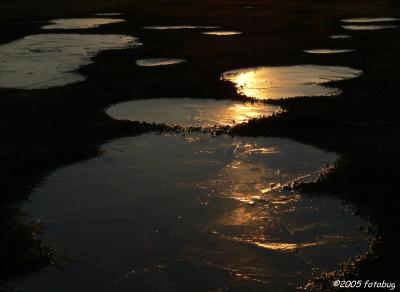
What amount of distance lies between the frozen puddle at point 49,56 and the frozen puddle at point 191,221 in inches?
259

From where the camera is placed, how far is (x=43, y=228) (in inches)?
263

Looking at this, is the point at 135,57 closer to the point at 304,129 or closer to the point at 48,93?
the point at 48,93

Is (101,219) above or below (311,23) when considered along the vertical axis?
below

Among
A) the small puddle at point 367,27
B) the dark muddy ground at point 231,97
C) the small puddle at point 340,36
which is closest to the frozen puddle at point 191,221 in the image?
the dark muddy ground at point 231,97

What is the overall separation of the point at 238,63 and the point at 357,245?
1139 centimetres

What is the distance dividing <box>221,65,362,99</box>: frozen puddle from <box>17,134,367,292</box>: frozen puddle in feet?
12.1

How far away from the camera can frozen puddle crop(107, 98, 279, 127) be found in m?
10.8

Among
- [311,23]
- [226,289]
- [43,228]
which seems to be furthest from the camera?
[311,23]

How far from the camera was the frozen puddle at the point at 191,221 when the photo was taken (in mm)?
5559

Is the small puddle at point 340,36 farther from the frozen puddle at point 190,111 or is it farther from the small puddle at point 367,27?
the frozen puddle at point 190,111

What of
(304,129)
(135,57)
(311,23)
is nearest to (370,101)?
(304,129)

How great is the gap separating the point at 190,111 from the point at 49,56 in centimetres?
879

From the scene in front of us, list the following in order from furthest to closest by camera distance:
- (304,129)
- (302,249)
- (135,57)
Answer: (135,57), (304,129), (302,249)

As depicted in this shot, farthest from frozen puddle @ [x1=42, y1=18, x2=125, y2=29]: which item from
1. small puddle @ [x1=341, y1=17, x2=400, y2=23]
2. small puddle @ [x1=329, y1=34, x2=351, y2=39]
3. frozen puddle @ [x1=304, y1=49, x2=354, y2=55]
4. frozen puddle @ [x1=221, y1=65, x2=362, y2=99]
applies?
frozen puddle @ [x1=221, y1=65, x2=362, y2=99]
